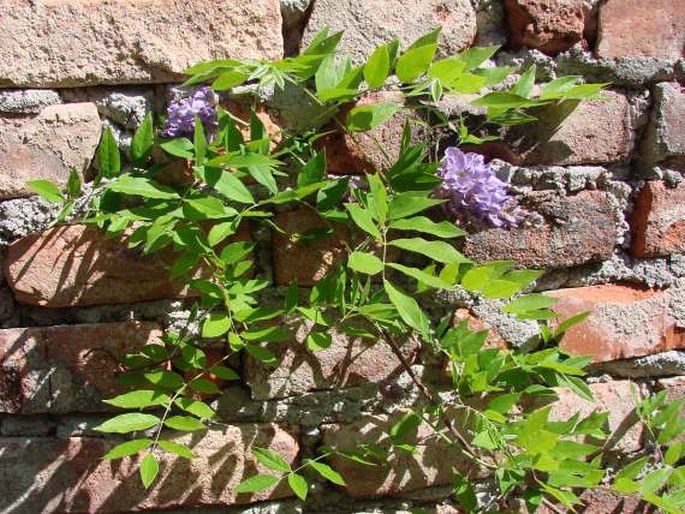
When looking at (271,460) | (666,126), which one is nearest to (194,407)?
(271,460)

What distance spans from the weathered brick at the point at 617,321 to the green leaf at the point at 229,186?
498 mm

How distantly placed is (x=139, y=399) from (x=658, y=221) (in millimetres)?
797

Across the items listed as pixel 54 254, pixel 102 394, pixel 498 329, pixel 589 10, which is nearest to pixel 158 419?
pixel 102 394

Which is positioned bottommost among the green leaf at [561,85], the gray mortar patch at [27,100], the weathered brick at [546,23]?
the green leaf at [561,85]

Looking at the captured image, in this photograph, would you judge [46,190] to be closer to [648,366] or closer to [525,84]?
[525,84]

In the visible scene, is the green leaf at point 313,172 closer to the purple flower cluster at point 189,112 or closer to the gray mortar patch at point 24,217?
the purple flower cluster at point 189,112

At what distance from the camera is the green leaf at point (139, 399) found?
1.08m

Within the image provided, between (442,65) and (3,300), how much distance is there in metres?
0.64

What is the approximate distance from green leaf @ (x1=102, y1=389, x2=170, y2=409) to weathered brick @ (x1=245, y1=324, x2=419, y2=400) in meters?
0.14

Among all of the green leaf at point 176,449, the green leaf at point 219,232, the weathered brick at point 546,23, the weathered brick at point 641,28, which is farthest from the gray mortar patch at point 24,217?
the weathered brick at point 641,28

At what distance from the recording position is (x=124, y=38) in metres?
1.10

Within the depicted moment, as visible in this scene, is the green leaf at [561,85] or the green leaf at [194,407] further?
the green leaf at [561,85]

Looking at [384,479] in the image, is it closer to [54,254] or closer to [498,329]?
[498,329]

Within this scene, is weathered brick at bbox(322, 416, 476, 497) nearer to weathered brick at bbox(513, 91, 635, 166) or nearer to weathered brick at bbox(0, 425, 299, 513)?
weathered brick at bbox(0, 425, 299, 513)
